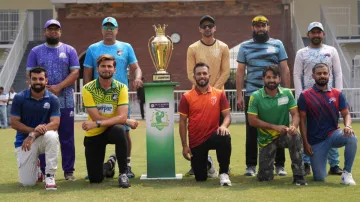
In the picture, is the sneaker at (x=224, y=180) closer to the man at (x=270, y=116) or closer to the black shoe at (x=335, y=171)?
the man at (x=270, y=116)

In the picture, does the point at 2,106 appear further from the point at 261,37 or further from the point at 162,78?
the point at 261,37

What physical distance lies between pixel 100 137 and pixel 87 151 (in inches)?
A: 8.7

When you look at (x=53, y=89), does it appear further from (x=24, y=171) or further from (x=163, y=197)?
(x=163, y=197)

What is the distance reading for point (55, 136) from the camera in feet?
22.9

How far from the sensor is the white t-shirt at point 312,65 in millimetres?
7758

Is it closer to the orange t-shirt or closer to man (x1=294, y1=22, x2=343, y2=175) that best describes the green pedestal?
the orange t-shirt

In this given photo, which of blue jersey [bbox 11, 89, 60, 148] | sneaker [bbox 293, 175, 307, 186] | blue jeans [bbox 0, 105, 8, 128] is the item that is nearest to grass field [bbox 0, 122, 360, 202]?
sneaker [bbox 293, 175, 307, 186]

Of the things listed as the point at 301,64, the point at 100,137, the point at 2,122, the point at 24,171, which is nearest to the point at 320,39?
the point at 301,64

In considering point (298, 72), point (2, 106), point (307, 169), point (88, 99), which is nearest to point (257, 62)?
point (298, 72)

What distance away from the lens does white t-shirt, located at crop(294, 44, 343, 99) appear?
305 inches

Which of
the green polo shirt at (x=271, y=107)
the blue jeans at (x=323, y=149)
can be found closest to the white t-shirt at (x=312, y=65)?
the green polo shirt at (x=271, y=107)

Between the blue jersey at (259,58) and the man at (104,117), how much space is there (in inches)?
65.5

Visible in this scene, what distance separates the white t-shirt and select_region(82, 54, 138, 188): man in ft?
7.32

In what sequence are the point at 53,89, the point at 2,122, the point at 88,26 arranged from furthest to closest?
1. the point at 88,26
2. the point at 2,122
3. the point at 53,89
